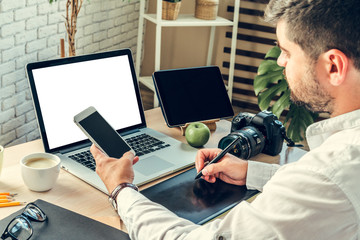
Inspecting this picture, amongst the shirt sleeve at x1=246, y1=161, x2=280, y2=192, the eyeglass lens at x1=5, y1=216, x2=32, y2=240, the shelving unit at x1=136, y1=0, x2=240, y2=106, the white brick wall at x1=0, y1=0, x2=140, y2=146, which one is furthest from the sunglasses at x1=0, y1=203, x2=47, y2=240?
the shelving unit at x1=136, y1=0, x2=240, y2=106

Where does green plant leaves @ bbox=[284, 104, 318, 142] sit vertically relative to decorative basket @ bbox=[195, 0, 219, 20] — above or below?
below

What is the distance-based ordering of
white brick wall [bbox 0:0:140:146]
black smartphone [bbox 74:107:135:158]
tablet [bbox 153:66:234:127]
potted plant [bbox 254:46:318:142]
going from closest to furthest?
black smartphone [bbox 74:107:135:158]
tablet [bbox 153:66:234:127]
white brick wall [bbox 0:0:140:146]
potted plant [bbox 254:46:318:142]

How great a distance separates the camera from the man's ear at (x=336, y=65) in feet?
2.83

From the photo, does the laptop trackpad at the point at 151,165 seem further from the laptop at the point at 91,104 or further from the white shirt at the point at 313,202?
the white shirt at the point at 313,202

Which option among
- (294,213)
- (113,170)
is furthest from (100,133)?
(294,213)

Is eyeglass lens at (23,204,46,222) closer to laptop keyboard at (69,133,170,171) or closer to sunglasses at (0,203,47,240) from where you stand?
sunglasses at (0,203,47,240)

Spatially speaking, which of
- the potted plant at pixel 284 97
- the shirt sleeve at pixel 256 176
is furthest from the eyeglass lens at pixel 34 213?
the potted plant at pixel 284 97

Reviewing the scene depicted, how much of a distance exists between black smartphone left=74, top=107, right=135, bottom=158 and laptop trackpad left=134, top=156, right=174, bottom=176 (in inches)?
3.5

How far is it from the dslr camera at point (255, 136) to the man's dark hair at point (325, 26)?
54 cm

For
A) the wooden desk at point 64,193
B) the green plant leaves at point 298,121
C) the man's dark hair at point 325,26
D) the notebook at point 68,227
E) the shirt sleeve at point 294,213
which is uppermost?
the man's dark hair at point 325,26

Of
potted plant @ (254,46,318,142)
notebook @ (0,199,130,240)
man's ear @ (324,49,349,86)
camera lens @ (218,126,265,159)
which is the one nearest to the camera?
man's ear @ (324,49,349,86)

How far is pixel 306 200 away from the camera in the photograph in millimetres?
771

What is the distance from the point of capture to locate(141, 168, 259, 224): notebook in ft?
3.69

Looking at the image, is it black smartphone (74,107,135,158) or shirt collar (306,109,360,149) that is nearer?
A: shirt collar (306,109,360,149)
